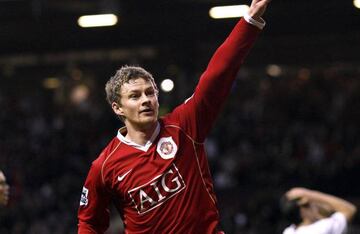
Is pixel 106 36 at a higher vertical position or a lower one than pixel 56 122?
higher

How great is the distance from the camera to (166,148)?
15.3 ft

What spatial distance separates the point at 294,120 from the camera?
18172 mm

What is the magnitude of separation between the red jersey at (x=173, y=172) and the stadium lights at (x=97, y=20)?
1223 centimetres

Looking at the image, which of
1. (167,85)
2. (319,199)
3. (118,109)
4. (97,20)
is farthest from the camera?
(167,85)

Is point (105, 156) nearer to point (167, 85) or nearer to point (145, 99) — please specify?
point (145, 99)

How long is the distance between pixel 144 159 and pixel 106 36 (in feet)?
47.9

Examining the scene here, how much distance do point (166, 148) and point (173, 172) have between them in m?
0.14

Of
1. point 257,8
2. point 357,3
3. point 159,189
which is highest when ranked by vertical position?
point 357,3

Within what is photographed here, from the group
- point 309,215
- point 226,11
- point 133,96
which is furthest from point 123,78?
point 226,11

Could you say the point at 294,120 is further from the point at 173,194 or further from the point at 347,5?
the point at 173,194

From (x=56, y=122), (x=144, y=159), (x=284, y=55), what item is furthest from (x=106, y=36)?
(x=144, y=159)

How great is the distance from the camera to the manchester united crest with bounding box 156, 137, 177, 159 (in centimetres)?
465

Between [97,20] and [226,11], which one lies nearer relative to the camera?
[226,11]

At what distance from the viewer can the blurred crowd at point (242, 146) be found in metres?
16.4
